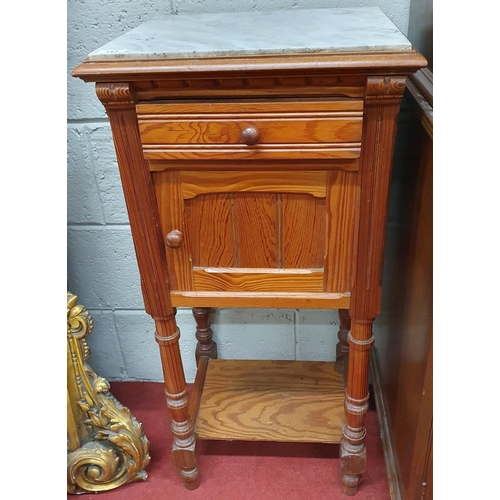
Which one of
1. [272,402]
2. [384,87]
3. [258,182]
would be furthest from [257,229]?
[272,402]

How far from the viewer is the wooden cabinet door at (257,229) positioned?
32.6 inches

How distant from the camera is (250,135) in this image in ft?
2.50

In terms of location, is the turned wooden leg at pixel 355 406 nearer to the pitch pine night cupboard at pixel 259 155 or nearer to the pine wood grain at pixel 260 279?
the pitch pine night cupboard at pixel 259 155

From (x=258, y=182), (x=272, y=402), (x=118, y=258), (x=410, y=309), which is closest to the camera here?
(x=258, y=182)

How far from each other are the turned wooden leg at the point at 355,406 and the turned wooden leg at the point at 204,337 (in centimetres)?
45

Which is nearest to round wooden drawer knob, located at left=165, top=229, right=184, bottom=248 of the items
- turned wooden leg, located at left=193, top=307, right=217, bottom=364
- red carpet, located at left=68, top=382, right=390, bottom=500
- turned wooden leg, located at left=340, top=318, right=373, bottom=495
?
turned wooden leg, located at left=340, top=318, right=373, bottom=495

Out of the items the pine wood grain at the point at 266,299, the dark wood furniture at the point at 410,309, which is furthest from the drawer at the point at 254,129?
the pine wood grain at the point at 266,299

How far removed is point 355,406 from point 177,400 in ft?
1.21

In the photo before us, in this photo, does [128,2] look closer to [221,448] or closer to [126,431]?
[126,431]

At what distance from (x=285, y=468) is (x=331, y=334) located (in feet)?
1.22

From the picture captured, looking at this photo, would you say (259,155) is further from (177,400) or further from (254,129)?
(177,400)

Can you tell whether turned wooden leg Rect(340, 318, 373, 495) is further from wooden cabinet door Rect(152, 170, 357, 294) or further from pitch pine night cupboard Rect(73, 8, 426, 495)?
wooden cabinet door Rect(152, 170, 357, 294)

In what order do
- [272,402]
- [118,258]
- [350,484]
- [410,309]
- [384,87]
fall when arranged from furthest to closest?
[118,258] < [272,402] < [350,484] < [410,309] < [384,87]

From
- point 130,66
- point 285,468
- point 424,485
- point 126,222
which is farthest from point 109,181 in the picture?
point 424,485
